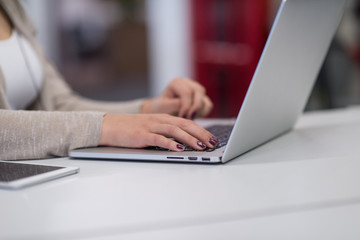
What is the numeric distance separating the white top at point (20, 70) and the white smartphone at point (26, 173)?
0.46 meters

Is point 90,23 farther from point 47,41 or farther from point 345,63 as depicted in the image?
point 345,63

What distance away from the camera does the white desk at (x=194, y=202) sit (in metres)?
0.43

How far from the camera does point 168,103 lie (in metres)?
1.07

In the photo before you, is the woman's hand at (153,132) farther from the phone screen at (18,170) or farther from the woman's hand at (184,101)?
the woman's hand at (184,101)

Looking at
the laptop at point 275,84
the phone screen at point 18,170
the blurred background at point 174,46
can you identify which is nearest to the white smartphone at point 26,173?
the phone screen at point 18,170

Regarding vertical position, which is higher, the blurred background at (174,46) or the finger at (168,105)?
the finger at (168,105)

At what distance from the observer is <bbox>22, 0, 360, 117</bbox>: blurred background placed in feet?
11.4

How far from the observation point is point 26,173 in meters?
0.56

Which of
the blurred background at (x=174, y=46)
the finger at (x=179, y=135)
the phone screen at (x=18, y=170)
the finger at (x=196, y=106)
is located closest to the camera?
the phone screen at (x=18, y=170)

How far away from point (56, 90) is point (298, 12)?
86 cm

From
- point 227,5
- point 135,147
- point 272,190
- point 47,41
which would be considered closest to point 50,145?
point 135,147

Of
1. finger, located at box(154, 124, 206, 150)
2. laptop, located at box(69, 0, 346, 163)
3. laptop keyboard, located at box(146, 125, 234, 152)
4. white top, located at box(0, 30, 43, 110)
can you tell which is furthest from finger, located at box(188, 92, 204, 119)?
white top, located at box(0, 30, 43, 110)

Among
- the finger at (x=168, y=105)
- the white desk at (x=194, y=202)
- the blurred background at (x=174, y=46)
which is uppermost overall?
the white desk at (x=194, y=202)

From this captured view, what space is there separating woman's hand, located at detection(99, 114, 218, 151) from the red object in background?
266 cm
